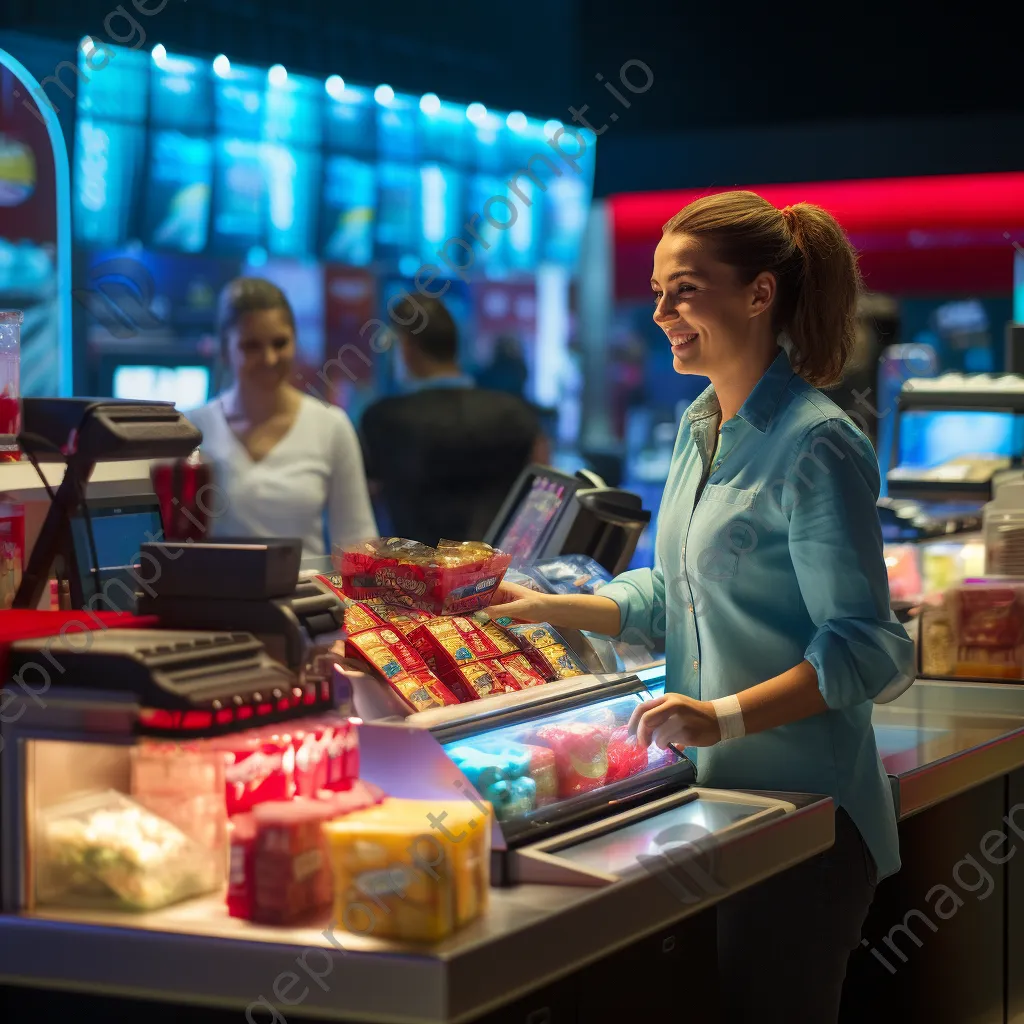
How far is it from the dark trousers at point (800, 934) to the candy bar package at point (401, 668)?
575 mm

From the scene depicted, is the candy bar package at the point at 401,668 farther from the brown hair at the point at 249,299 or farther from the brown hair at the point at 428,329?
the brown hair at the point at 428,329

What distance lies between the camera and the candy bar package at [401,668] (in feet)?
7.47

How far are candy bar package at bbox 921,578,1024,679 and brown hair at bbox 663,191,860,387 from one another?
1.44 meters

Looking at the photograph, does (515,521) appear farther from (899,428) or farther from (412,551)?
(899,428)

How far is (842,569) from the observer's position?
84.8 inches

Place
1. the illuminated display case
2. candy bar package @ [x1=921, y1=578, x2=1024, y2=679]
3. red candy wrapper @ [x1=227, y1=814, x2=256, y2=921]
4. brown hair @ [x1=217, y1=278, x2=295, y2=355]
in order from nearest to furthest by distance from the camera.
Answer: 1. red candy wrapper @ [x1=227, y1=814, x2=256, y2=921]
2. candy bar package @ [x1=921, y1=578, x2=1024, y2=679]
3. the illuminated display case
4. brown hair @ [x1=217, y1=278, x2=295, y2=355]

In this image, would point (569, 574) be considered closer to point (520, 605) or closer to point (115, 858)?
point (520, 605)

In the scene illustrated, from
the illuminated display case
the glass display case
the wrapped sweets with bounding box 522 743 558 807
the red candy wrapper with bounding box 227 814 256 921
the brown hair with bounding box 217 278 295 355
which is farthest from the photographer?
the brown hair with bounding box 217 278 295 355

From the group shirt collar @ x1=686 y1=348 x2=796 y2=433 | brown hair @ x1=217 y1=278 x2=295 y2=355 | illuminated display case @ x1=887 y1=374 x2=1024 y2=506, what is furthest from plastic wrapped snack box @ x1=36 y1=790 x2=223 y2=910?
illuminated display case @ x1=887 y1=374 x2=1024 y2=506

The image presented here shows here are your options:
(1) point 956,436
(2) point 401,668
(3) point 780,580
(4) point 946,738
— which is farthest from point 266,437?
(3) point 780,580

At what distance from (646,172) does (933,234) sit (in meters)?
1.93

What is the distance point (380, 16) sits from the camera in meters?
8.94

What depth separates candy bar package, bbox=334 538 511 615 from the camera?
2502mm

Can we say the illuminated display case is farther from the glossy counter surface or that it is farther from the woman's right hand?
the woman's right hand
